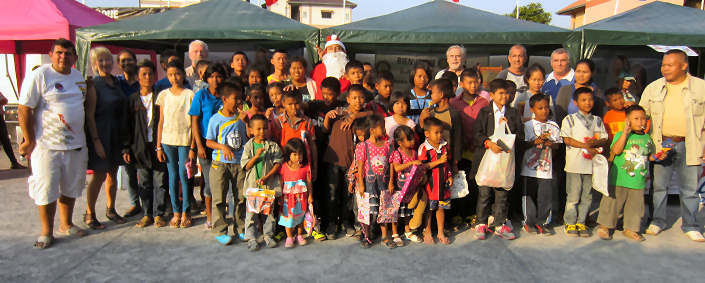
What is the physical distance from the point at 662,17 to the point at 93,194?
8047 millimetres

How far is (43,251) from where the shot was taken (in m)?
3.51

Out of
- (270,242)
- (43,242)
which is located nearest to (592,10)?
(270,242)

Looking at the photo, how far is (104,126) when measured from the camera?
13.2 feet

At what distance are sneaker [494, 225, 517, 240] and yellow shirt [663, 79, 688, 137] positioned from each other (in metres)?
1.80

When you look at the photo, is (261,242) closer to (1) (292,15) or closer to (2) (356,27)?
(2) (356,27)

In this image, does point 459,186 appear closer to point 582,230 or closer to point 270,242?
point 582,230

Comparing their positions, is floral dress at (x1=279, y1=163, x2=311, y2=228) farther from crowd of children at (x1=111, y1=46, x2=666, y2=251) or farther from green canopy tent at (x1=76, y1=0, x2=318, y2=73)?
green canopy tent at (x1=76, y1=0, x2=318, y2=73)

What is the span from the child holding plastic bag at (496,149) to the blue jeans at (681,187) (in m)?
1.52

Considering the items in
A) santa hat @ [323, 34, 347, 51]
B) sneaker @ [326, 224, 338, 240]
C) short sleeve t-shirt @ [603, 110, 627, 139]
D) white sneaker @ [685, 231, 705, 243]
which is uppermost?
santa hat @ [323, 34, 347, 51]

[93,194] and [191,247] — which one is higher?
[93,194]

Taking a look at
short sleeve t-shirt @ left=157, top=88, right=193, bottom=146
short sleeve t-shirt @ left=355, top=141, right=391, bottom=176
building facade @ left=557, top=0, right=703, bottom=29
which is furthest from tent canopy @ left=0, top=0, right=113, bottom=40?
building facade @ left=557, top=0, right=703, bottom=29

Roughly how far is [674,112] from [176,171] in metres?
4.88

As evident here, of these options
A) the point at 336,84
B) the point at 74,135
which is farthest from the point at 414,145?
the point at 74,135

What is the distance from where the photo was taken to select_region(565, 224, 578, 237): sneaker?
4031 millimetres
